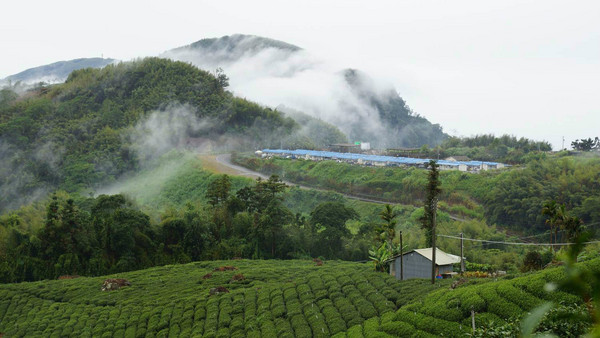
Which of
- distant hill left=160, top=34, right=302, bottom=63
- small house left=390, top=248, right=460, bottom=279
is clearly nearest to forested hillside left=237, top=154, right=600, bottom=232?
small house left=390, top=248, right=460, bottom=279

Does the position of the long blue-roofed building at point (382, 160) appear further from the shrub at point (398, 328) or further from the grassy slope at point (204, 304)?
the shrub at point (398, 328)

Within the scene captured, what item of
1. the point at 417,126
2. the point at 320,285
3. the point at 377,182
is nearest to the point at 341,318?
the point at 320,285

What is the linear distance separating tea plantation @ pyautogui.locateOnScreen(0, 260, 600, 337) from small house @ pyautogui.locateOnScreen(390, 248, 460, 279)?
205 cm

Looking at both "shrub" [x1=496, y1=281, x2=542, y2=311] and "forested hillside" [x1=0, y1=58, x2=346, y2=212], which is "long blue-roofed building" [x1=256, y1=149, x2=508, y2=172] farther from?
"shrub" [x1=496, y1=281, x2=542, y2=311]

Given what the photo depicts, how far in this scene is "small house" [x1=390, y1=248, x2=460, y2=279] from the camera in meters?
24.1

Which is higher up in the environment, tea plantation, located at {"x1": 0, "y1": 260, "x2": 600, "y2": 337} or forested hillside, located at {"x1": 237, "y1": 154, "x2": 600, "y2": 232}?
forested hillside, located at {"x1": 237, "y1": 154, "x2": 600, "y2": 232}

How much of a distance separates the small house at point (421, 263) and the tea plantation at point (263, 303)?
2053 mm

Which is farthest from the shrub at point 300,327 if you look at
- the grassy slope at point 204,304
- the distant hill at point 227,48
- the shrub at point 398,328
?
the distant hill at point 227,48

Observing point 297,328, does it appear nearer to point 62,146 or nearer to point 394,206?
point 394,206

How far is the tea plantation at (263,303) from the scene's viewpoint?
13609 millimetres

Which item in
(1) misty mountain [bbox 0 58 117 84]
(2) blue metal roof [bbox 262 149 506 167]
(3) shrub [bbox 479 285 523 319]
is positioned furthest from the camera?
(1) misty mountain [bbox 0 58 117 84]

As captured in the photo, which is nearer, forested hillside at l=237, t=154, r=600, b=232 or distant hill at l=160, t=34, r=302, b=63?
forested hillside at l=237, t=154, r=600, b=232

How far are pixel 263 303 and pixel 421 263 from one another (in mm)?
8579

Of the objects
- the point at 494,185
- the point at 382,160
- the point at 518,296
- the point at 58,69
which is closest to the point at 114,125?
the point at 382,160
